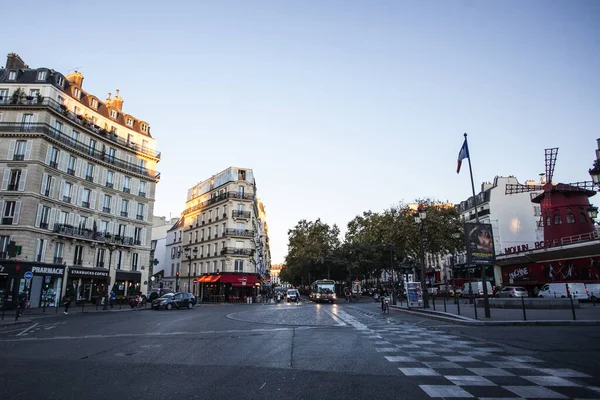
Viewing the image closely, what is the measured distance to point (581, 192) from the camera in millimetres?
42500

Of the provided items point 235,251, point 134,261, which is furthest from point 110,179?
point 235,251

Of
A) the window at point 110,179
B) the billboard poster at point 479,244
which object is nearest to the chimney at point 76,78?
the window at point 110,179

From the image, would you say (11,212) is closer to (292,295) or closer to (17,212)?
(17,212)

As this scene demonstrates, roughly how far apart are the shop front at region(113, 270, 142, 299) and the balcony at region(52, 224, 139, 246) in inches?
131

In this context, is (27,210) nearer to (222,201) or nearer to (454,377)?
(222,201)

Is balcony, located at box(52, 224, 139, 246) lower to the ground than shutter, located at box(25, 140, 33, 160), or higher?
lower

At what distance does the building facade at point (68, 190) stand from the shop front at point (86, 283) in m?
0.10

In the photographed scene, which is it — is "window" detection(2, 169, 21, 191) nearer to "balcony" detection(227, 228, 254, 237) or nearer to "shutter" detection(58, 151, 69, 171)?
"shutter" detection(58, 151, 69, 171)

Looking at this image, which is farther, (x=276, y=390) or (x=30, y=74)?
(x=30, y=74)

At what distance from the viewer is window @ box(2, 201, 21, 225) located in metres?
30.6

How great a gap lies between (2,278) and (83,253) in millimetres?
7457

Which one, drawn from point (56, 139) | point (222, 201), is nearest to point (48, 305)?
point (56, 139)

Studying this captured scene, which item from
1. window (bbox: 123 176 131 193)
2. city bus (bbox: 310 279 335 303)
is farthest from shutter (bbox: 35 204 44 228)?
city bus (bbox: 310 279 335 303)

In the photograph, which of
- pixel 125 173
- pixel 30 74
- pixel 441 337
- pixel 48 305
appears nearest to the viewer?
pixel 441 337
